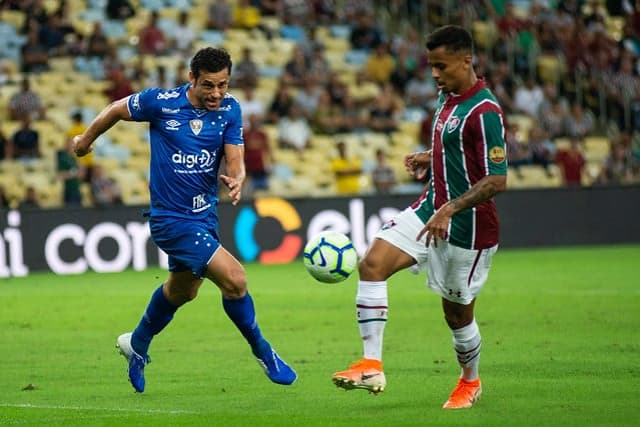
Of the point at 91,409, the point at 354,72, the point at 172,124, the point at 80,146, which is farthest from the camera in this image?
the point at 354,72

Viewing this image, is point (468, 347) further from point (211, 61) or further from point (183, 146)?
point (211, 61)

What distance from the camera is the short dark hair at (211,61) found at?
8.77 m

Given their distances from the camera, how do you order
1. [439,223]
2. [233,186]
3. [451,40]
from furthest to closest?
[233,186]
[451,40]
[439,223]

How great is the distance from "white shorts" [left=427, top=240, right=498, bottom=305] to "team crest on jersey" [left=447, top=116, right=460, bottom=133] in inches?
26.4

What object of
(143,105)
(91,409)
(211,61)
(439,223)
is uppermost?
(211,61)

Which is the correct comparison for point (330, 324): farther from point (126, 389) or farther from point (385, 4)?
point (385, 4)

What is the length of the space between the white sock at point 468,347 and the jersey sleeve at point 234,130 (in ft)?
6.38

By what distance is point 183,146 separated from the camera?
9000mm

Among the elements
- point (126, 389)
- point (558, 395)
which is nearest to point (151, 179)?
point (126, 389)

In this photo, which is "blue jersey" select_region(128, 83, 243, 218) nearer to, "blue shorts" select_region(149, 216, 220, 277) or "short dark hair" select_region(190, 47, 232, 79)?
"blue shorts" select_region(149, 216, 220, 277)

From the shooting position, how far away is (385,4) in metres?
29.5

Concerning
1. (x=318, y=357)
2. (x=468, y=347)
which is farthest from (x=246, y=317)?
(x=318, y=357)

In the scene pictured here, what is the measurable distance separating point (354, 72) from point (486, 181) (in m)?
19.8

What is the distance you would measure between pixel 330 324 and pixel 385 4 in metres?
17.0
